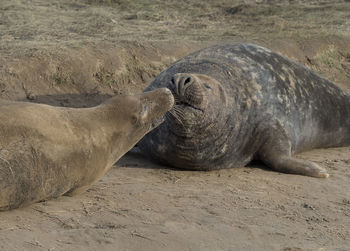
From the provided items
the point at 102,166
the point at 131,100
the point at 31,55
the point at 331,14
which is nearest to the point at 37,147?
the point at 102,166

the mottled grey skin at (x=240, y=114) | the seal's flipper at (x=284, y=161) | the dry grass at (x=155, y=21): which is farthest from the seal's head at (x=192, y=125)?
the dry grass at (x=155, y=21)

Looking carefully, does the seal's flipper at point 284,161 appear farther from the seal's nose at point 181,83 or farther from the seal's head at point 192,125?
the seal's nose at point 181,83

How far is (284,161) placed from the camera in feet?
19.9

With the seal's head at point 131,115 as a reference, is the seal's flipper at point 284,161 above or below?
below

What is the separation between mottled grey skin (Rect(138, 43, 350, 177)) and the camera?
5.77 meters

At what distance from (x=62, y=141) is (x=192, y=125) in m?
1.72

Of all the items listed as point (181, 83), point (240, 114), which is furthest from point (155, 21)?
point (181, 83)

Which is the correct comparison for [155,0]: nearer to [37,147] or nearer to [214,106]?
[214,106]

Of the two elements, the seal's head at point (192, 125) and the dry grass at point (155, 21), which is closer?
the seal's head at point (192, 125)

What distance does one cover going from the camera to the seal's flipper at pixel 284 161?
5861 millimetres

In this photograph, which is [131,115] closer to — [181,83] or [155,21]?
[181,83]

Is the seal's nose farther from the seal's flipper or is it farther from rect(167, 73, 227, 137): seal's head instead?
the seal's flipper

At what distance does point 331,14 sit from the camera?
47.6ft

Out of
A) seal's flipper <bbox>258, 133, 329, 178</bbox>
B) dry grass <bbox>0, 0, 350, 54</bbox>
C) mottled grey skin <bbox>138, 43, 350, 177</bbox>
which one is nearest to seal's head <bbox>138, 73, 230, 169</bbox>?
mottled grey skin <bbox>138, 43, 350, 177</bbox>
